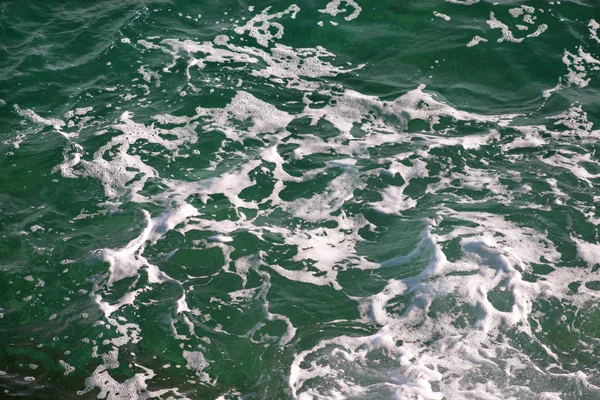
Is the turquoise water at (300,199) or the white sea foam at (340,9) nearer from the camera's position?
the turquoise water at (300,199)

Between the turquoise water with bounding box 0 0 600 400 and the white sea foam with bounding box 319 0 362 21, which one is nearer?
the turquoise water with bounding box 0 0 600 400

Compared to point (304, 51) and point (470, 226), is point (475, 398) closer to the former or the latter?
point (470, 226)

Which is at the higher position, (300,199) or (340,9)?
(340,9)

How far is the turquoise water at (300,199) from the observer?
4988 millimetres

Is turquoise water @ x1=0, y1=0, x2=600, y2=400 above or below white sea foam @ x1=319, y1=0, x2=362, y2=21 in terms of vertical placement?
below

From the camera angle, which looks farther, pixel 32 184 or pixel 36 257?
pixel 32 184

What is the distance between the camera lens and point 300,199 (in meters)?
6.72

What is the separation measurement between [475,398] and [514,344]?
703 millimetres

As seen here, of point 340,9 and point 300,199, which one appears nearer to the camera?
point 300,199

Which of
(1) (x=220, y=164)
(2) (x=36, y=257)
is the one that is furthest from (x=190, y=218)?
(2) (x=36, y=257)

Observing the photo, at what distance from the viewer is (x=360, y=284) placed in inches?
225

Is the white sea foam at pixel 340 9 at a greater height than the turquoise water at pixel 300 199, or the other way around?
the white sea foam at pixel 340 9

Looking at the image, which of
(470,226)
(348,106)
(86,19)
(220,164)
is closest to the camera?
(470,226)

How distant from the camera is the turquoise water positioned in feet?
16.4
